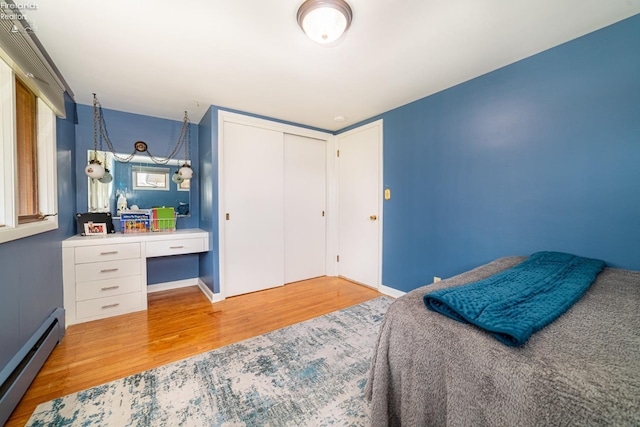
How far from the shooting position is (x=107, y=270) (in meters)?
2.38

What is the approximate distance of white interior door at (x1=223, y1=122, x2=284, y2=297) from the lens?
290 cm

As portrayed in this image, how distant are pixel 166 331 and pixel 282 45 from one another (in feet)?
8.39

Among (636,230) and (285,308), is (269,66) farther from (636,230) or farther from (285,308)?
(636,230)

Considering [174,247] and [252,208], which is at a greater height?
[252,208]

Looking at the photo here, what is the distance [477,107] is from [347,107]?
1316 millimetres

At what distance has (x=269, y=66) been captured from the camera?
1982 mm

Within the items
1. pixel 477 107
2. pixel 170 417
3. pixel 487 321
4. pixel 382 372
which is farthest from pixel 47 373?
→ pixel 477 107

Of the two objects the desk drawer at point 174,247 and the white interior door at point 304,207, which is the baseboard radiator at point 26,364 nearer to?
the desk drawer at point 174,247

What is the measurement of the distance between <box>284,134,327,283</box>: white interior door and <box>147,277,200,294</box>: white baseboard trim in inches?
51.4

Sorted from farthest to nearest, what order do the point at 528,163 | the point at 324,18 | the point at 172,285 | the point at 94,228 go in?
the point at 172,285, the point at 94,228, the point at 528,163, the point at 324,18

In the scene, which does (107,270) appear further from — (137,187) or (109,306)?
(137,187)

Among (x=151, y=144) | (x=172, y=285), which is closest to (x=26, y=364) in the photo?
(x=172, y=285)

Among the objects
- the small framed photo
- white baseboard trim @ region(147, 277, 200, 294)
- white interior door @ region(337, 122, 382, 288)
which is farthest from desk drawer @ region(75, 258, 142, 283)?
white interior door @ region(337, 122, 382, 288)

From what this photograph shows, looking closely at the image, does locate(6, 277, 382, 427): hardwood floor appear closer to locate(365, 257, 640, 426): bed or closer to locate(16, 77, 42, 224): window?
locate(16, 77, 42, 224): window
